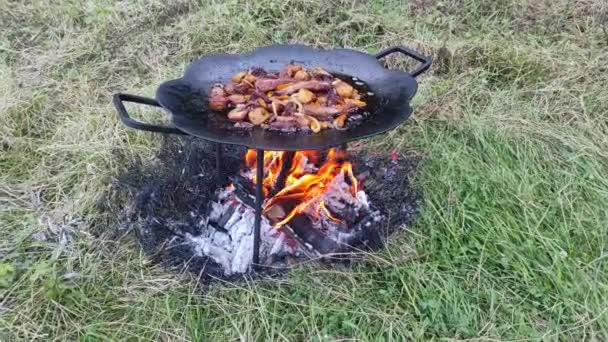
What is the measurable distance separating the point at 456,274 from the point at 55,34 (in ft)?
12.6

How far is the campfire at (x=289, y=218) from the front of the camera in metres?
2.49

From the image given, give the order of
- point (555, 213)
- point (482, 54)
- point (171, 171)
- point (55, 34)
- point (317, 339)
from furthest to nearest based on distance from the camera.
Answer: point (55, 34) → point (482, 54) → point (171, 171) → point (555, 213) → point (317, 339)

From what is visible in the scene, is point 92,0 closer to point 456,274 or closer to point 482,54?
point 482,54

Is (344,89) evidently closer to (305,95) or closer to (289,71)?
(305,95)

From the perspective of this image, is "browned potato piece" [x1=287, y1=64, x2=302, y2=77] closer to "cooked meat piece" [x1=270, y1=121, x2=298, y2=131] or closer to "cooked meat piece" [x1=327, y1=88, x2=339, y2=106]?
"cooked meat piece" [x1=327, y1=88, x2=339, y2=106]

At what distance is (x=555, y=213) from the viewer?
8.43ft

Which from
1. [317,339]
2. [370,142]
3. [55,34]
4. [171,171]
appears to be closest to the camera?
[317,339]

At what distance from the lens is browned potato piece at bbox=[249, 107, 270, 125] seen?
2.02 metres

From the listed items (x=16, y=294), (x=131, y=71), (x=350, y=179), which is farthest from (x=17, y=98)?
(x=350, y=179)

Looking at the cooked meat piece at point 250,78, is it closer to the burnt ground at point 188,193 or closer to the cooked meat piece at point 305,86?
the cooked meat piece at point 305,86

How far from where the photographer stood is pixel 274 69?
252 centimetres

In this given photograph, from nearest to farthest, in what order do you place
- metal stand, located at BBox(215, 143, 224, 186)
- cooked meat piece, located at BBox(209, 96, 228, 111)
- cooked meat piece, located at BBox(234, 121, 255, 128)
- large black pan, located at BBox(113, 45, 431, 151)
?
large black pan, located at BBox(113, 45, 431, 151)
cooked meat piece, located at BBox(234, 121, 255, 128)
cooked meat piece, located at BBox(209, 96, 228, 111)
metal stand, located at BBox(215, 143, 224, 186)

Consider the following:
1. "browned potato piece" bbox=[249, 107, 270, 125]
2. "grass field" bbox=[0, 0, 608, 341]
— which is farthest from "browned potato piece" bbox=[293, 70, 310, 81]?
"grass field" bbox=[0, 0, 608, 341]

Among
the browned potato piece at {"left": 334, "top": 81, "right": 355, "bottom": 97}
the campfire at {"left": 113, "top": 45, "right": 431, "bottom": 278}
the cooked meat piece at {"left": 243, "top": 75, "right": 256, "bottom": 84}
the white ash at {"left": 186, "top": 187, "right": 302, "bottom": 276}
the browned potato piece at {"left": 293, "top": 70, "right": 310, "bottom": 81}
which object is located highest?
the browned potato piece at {"left": 293, "top": 70, "right": 310, "bottom": 81}
